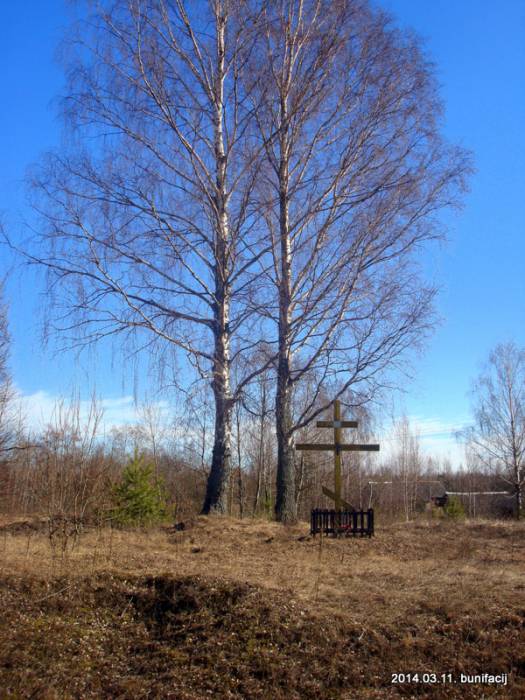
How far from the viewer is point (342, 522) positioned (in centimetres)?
1209

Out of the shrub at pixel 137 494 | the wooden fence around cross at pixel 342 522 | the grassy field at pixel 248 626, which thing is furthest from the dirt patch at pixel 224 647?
the shrub at pixel 137 494

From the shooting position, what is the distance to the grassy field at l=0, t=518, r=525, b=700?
18.2 feet

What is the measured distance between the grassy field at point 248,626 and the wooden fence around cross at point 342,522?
288 cm

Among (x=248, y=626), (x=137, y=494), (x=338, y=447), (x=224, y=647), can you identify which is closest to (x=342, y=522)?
(x=338, y=447)

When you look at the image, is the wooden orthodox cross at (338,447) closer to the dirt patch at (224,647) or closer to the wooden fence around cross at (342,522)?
the wooden fence around cross at (342,522)

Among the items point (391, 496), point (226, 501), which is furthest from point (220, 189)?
point (391, 496)

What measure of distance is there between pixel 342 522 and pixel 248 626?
602 cm

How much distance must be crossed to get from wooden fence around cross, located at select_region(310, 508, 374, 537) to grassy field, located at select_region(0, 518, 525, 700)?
2.88 meters

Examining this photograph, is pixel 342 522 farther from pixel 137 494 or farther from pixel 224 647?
pixel 224 647

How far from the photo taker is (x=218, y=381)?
43.7 feet

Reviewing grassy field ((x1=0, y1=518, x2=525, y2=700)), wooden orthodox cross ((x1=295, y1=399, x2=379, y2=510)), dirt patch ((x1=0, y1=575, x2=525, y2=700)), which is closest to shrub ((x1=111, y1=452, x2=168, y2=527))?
wooden orthodox cross ((x1=295, y1=399, x2=379, y2=510))

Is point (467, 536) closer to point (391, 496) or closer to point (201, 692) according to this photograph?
point (201, 692)

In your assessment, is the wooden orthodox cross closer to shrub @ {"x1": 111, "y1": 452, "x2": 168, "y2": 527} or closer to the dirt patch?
shrub @ {"x1": 111, "y1": 452, "x2": 168, "y2": 527}

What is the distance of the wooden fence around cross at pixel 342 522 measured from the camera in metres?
11.9
